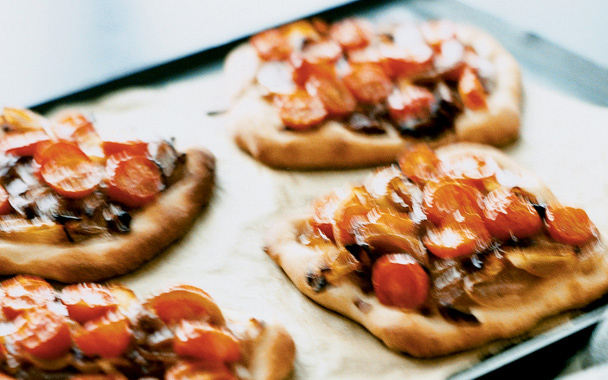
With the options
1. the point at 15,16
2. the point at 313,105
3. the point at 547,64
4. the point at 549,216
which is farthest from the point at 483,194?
the point at 15,16

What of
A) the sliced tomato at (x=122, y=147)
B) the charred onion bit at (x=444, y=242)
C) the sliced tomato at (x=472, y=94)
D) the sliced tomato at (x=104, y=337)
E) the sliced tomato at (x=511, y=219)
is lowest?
the sliced tomato at (x=104, y=337)

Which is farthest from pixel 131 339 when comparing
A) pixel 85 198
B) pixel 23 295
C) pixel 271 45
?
pixel 271 45

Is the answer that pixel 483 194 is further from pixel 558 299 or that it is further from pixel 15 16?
pixel 15 16

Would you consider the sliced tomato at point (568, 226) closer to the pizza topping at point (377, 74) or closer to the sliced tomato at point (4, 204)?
the pizza topping at point (377, 74)

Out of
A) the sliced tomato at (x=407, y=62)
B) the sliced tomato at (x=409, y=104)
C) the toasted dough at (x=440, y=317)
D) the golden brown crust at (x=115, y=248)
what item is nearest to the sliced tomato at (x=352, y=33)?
the sliced tomato at (x=407, y=62)

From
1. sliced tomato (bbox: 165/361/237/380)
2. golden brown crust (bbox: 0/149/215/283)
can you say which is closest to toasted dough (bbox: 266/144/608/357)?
golden brown crust (bbox: 0/149/215/283)

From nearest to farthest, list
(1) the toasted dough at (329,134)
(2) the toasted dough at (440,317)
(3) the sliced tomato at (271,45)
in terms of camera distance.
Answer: (2) the toasted dough at (440,317), (1) the toasted dough at (329,134), (3) the sliced tomato at (271,45)

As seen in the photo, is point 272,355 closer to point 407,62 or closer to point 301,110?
point 301,110
